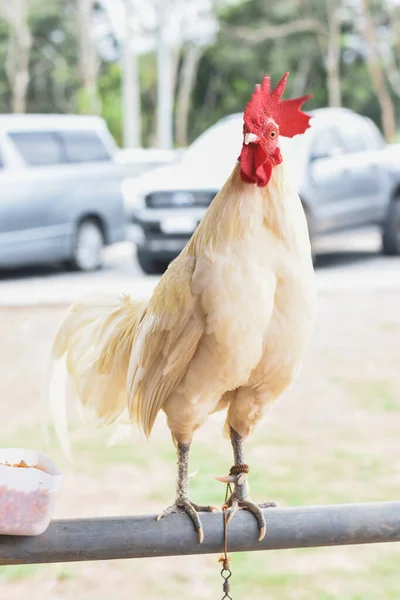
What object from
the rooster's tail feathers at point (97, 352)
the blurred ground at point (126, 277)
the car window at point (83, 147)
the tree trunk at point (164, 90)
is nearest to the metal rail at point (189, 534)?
the rooster's tail feathers at point (97, 352)

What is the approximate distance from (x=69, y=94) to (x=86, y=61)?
17.7 feet

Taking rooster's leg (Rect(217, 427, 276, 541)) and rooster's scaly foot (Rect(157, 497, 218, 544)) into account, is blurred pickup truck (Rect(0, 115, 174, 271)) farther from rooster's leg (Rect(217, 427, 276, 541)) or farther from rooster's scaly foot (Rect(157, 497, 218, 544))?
rooster's scaly foot (Rect(157, 497, 218, 544))

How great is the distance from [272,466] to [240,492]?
8.09ft

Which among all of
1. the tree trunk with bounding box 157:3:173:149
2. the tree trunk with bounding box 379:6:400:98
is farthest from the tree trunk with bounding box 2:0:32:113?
the tree trunk with bounding box 379:6:400:98

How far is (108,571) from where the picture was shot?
3.30m

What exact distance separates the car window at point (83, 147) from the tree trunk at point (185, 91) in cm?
1729

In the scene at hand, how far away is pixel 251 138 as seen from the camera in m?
1.56

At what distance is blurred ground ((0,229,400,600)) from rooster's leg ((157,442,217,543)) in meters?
1.45

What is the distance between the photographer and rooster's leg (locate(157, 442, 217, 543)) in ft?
5.16

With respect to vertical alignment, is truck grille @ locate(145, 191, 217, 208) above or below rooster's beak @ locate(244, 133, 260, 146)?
below

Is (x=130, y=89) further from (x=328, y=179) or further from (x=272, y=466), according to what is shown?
(x=272, y=466)

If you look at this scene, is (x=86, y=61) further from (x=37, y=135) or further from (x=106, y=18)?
(x=37, y=135)

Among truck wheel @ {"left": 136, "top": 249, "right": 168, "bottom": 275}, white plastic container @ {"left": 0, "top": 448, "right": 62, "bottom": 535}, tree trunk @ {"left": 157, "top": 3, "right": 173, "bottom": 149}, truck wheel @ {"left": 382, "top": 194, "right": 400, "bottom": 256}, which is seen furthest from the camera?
tree trunk @ {"left": 157, "top": 3, "right": 173, "bottom": 149}

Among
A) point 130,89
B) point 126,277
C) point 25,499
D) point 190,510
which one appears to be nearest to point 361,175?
→ point 126,277
